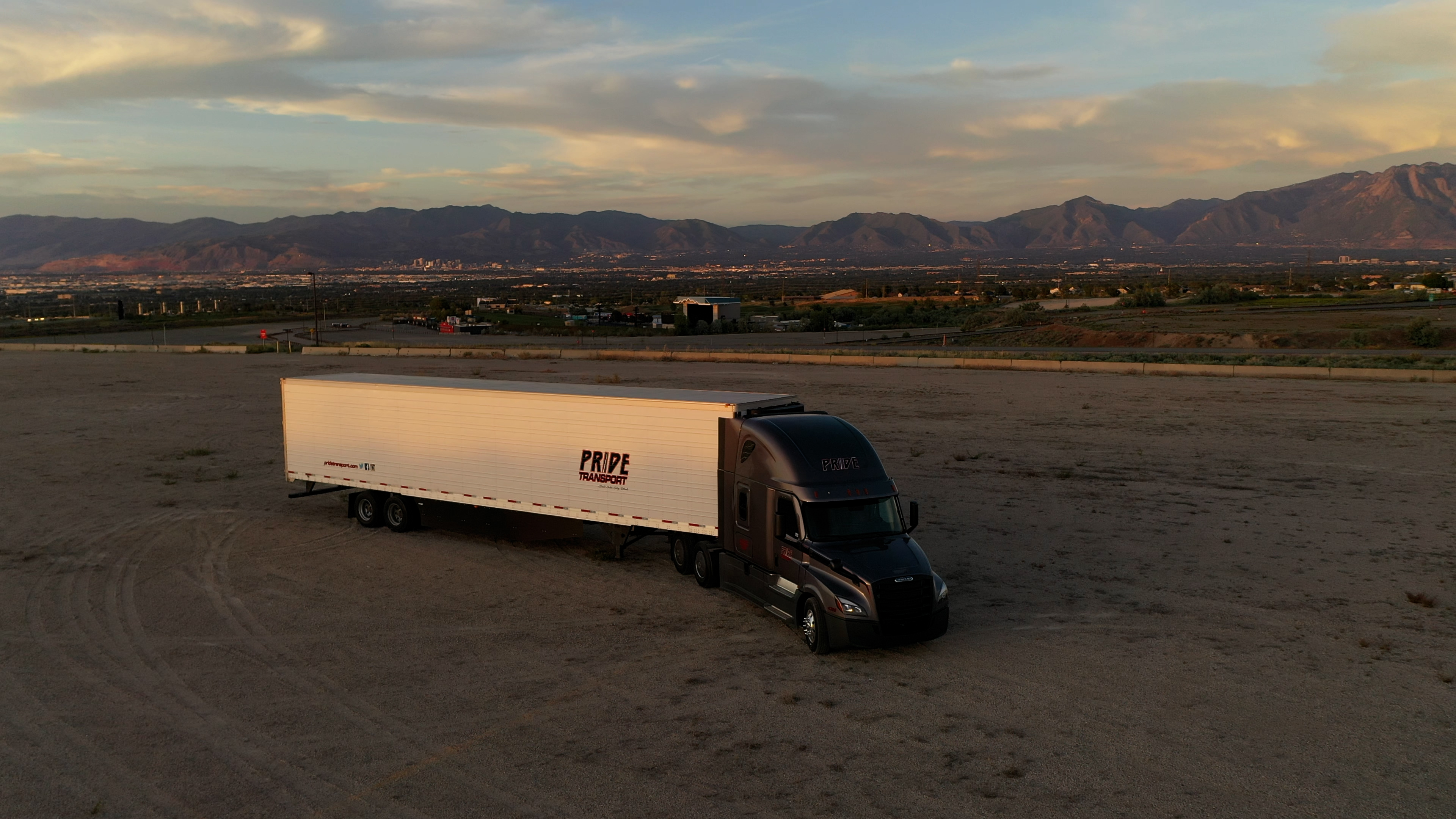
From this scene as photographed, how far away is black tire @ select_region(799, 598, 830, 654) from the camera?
13.0m

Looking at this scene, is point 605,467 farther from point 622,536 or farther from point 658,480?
point 622,536

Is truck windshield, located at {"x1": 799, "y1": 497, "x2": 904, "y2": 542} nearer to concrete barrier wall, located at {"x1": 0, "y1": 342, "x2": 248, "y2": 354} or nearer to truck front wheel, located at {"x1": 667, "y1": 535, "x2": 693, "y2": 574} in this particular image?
truck front wheel, located at {"x1": 667, "y1": 535, "x2": 693, "y2": 574}

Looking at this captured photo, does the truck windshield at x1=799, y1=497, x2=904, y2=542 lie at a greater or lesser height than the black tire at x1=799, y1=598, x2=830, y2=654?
greater

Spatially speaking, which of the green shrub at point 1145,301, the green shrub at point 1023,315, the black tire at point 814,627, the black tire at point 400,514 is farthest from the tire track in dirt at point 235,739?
the green shrub at point 1145,301

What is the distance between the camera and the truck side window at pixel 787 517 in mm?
13711

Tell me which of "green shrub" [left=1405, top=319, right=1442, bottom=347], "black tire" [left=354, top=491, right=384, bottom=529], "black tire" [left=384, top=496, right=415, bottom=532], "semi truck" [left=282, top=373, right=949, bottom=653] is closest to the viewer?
"semi truck" [left=282, top=373, right=949, bottom=653]

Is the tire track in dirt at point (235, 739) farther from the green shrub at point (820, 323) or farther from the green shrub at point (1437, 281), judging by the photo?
the green shrub at point (1437, 281)

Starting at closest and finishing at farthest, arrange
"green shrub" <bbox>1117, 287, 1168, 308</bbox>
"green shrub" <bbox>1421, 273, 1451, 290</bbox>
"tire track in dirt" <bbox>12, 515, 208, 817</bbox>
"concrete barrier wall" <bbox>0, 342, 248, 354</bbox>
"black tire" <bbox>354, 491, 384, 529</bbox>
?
1. "tire track in dirt" <bbox>12, 515, 208, 817</bbox>
2. "black tire" <bbox>354, 491, 384, 529</bbox>
3. "concrete barrier wall" <bbox>0, 342, 248, 354</bbox>
4. "green shrub" <bbox>1117, 287, 1168, 308</bbox>
5. "green shrub" <bbox>1421, 273, 1451, 290</bbox>

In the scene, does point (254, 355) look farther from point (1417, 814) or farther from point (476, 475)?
point (1417, 814)

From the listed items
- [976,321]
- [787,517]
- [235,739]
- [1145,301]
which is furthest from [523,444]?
[1145,301]

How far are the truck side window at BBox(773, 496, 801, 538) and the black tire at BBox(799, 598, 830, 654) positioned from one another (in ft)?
3.23

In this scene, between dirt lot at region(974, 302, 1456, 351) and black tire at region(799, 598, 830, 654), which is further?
dirt lot at region(974, 302, 1456, 351)

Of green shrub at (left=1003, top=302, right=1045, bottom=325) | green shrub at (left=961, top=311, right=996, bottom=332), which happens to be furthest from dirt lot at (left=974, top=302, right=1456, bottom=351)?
green shrub at (left=961, top=311, right=996, bottom=332)

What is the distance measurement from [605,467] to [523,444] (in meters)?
1.95
